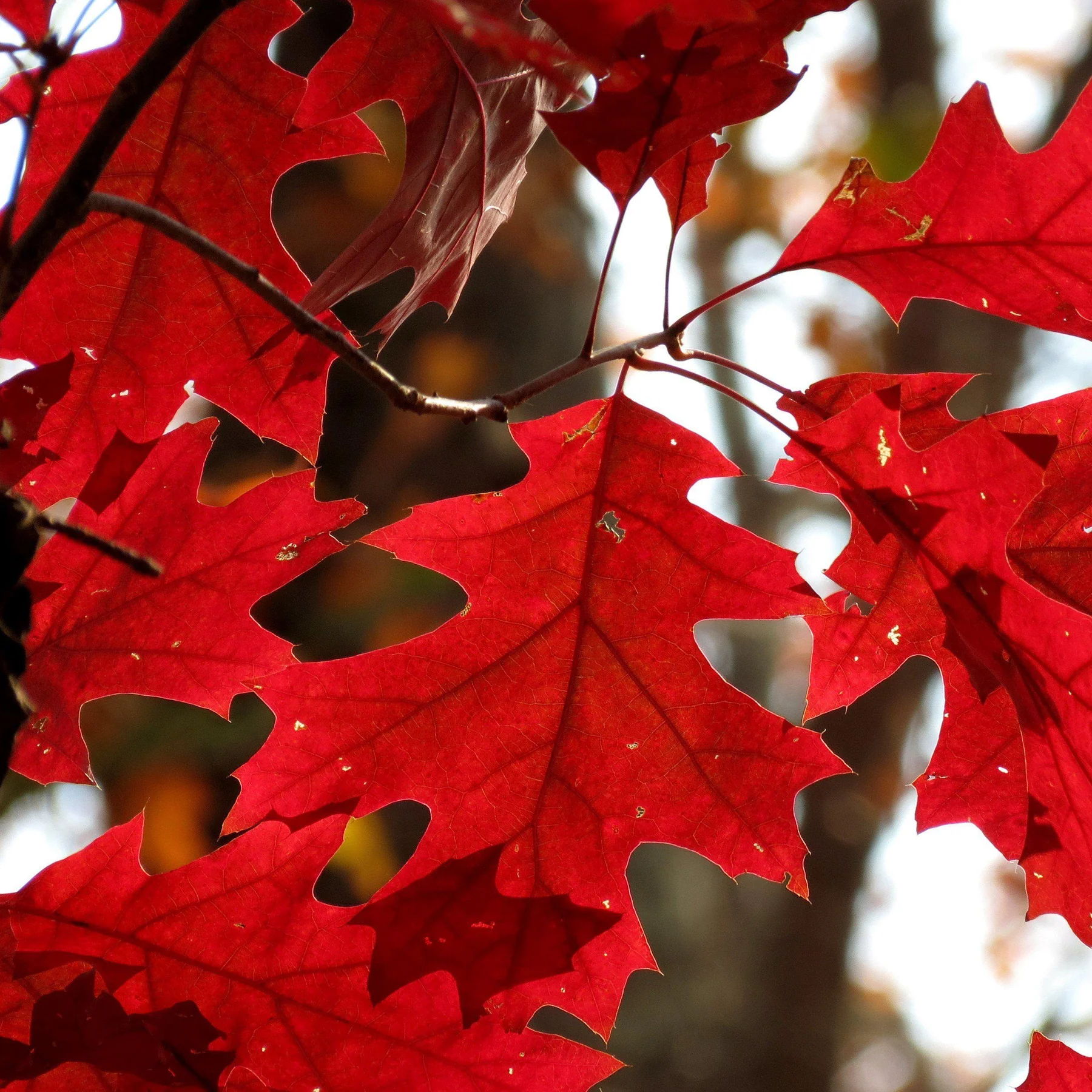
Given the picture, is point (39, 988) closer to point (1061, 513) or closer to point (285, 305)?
point (285, 305)

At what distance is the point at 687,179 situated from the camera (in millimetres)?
843

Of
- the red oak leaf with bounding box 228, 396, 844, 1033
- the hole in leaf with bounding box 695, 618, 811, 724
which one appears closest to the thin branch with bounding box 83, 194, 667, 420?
the red oak leaf with bounding box 228, 396, 844, 1033

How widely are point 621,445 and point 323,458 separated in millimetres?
1712

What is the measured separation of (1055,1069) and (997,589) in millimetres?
429

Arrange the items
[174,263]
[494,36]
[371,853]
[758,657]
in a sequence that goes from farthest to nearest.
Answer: [758,657]
[371,853]
[174,263]
[494,36]

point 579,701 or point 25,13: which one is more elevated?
point 25,13

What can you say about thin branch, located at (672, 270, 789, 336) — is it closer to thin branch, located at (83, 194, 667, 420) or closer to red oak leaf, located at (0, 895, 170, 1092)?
thin branch, located at (83, 194, 667, 420)

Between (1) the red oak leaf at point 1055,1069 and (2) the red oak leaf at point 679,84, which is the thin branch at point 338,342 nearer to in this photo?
(2) the red oak leaf at point 679,84

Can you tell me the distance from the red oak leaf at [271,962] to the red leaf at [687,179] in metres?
0.56

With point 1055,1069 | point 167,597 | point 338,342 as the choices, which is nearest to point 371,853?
point 167,597

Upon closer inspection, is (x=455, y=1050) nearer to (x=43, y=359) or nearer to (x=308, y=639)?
(x=43, y=359)

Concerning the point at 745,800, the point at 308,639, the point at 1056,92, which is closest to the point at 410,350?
the point at 308,639

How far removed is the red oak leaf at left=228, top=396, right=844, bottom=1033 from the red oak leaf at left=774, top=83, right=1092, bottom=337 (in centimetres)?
21

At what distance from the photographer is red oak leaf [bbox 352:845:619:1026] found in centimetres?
76
